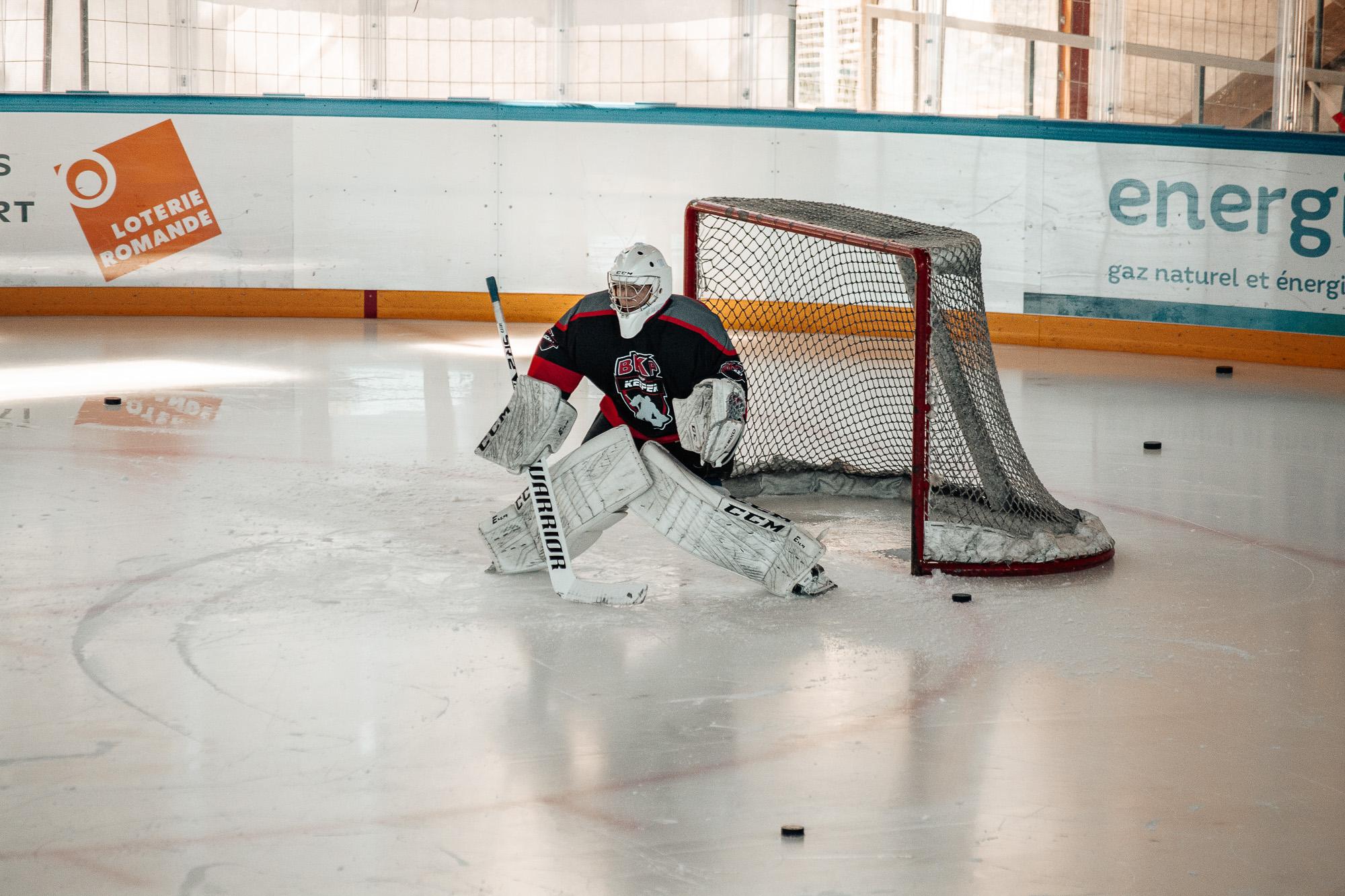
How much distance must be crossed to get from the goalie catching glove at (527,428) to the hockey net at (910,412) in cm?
114

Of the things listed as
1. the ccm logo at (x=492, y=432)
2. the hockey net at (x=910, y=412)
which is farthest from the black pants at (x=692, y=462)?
the hockey net at (x=910, y=412)

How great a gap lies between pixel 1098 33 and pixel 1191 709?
297 inches

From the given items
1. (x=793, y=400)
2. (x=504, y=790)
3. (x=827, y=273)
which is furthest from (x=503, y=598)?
(x=827, y=273)

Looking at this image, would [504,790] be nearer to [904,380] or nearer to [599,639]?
[599,639]

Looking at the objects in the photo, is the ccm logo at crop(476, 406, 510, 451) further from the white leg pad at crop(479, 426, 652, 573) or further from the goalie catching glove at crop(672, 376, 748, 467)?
the goalie catching glove at crop(672, 376, 748, 467)

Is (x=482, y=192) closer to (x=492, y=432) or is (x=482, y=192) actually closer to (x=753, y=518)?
(x=492, y=432)

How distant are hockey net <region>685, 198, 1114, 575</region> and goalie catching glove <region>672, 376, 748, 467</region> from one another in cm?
68

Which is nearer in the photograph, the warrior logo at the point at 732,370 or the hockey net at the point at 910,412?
the warrior logo at the point at 732,370

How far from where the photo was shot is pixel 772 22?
1073 cm

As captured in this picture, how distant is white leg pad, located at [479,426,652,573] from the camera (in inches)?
170

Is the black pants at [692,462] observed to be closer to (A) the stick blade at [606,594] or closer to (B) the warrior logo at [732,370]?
(B) the warrior logo at [732,370]

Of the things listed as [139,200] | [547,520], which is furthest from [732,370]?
[139,200]

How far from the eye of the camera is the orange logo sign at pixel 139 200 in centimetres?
1080

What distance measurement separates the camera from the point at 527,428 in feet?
14.4
